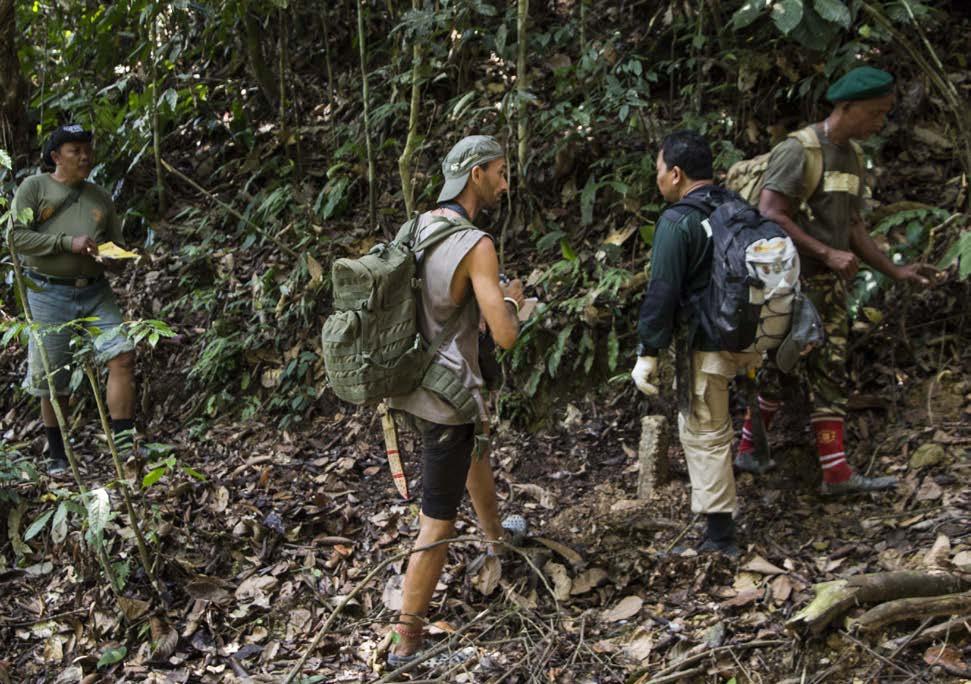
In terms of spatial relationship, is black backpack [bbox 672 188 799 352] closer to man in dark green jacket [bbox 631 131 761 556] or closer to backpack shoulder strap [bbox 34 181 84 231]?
man in dark green jacket [bbox 631 131 761 556]

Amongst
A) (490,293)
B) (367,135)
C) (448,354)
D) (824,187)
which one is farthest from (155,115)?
(824,187)

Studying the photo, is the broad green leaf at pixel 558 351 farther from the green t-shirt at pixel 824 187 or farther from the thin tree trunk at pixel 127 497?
the thin tree trunk at pixel 127 497

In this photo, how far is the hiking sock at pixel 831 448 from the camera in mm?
4832

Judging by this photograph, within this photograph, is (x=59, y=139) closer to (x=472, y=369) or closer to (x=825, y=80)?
(x=472, y=369)

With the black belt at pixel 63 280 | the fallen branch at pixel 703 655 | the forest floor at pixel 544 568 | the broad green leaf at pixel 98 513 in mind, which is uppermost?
the black belt at pixel 63 280

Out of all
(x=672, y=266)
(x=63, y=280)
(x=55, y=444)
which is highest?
(x=672, y=266)

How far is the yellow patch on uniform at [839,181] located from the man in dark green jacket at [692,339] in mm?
749

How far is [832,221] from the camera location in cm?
A: 464

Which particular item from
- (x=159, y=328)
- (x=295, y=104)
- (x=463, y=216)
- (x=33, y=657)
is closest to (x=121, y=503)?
(x=33, y=657)

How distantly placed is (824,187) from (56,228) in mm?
5261

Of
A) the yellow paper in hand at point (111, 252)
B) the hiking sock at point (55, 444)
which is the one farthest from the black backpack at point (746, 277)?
the hiking sock at point (55, 444)

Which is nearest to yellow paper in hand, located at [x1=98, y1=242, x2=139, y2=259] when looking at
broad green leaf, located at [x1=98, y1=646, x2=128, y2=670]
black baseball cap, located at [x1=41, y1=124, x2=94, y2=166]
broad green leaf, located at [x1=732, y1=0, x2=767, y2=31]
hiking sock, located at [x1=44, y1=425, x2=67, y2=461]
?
black baseball cap, located at [x1=41, y1=124, x2=94, y2=166]

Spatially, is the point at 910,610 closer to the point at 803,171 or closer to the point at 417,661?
the point at 417,661

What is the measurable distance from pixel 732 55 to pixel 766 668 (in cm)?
500
